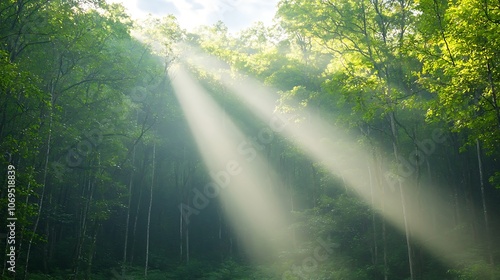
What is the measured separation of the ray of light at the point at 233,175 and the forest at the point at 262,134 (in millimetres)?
168

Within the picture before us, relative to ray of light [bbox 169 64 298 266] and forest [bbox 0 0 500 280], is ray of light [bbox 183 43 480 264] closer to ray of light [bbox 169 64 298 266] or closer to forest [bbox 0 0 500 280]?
forest [bbox 0 0 500 280]

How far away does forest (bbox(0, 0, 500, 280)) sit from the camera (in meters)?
9.91

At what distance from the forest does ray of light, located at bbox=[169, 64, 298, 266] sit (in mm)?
168

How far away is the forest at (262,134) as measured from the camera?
9.91m

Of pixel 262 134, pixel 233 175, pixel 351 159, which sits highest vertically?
pixel 262 134

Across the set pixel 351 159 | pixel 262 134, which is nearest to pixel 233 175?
pixel 262 134

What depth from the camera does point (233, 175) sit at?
28.7 metres

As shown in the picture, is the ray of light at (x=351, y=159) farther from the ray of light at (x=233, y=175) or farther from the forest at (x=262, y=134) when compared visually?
the ray of light at (x=233, y=175)

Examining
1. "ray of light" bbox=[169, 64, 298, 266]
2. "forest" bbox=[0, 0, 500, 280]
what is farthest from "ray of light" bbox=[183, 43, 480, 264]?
"ray of light" bbox=[169, 64, 298, 266]

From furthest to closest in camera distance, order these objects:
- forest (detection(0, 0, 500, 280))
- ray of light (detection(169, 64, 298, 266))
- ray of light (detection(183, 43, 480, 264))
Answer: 1. ray of light (detection(169, 64, 298, 266))
2. ray of light (detection(183, 43, 480, 264))
3. forest (detection(0, 0, 500, 280))

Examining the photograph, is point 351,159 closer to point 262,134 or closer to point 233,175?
point 262,134

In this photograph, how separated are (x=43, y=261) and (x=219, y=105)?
48.9ft

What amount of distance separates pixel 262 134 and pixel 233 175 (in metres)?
5.79

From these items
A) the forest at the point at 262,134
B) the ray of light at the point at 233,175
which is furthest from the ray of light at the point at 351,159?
the ray of light at the point at 233,175
